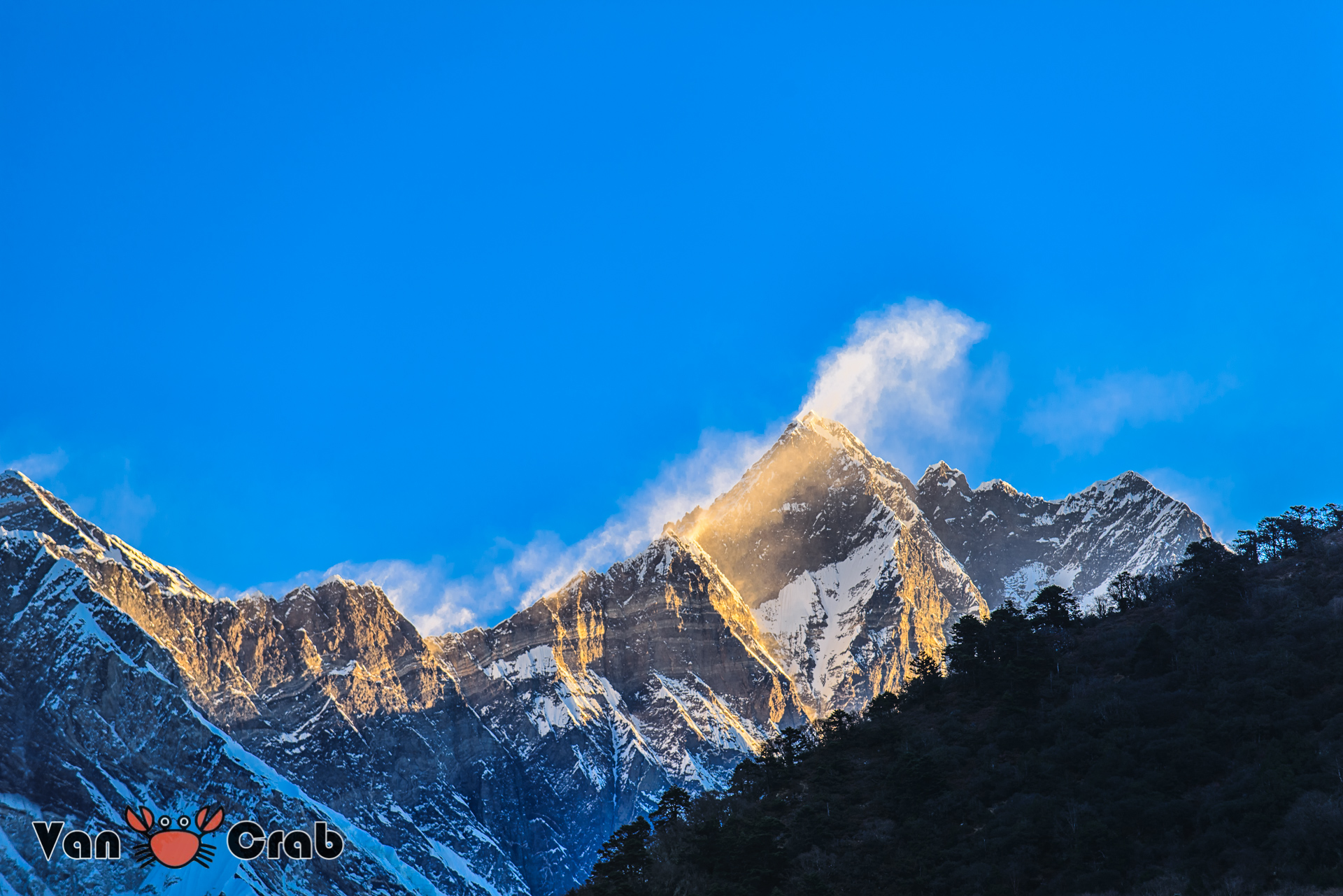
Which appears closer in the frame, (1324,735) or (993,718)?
(1324,735)

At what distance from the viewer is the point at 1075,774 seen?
95.4 meters

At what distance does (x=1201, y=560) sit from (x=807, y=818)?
6787cm

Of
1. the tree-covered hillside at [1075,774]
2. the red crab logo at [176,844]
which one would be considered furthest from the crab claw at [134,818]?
the tree-covered hillside at [1075,774]

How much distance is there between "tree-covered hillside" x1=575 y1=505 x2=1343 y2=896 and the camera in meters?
79.4

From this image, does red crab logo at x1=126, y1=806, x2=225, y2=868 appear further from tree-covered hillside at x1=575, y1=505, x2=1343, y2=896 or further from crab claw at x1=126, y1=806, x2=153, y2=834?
tree-covered hillside at x1=575, y1=505, x2=1343, y2=896

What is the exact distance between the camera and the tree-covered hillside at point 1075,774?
261ft

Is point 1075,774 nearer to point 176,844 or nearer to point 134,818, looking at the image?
point 176,844

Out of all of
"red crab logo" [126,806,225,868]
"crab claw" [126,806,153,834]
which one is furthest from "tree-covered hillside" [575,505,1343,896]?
"crab claw" [126,806,153,834]

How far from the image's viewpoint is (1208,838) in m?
78.9

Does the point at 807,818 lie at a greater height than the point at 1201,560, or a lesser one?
lesser

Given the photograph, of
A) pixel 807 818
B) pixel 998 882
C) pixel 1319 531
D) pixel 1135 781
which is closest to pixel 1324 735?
pixel 1135 781

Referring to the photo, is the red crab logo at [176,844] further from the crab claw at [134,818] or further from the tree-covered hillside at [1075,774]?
the tree-covered hillside at [1075,774]

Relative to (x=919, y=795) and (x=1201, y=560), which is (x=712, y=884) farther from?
(x=1201, y=560)

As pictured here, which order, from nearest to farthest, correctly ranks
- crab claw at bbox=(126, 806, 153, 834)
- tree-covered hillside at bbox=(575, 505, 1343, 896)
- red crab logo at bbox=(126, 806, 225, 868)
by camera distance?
crab claw at bbox=(126, 806, 153, 834), red crab logo at bbox=(126, 806, 225, 868), tree-covered hillside at bbox=(575, 505, 1343, 896)
